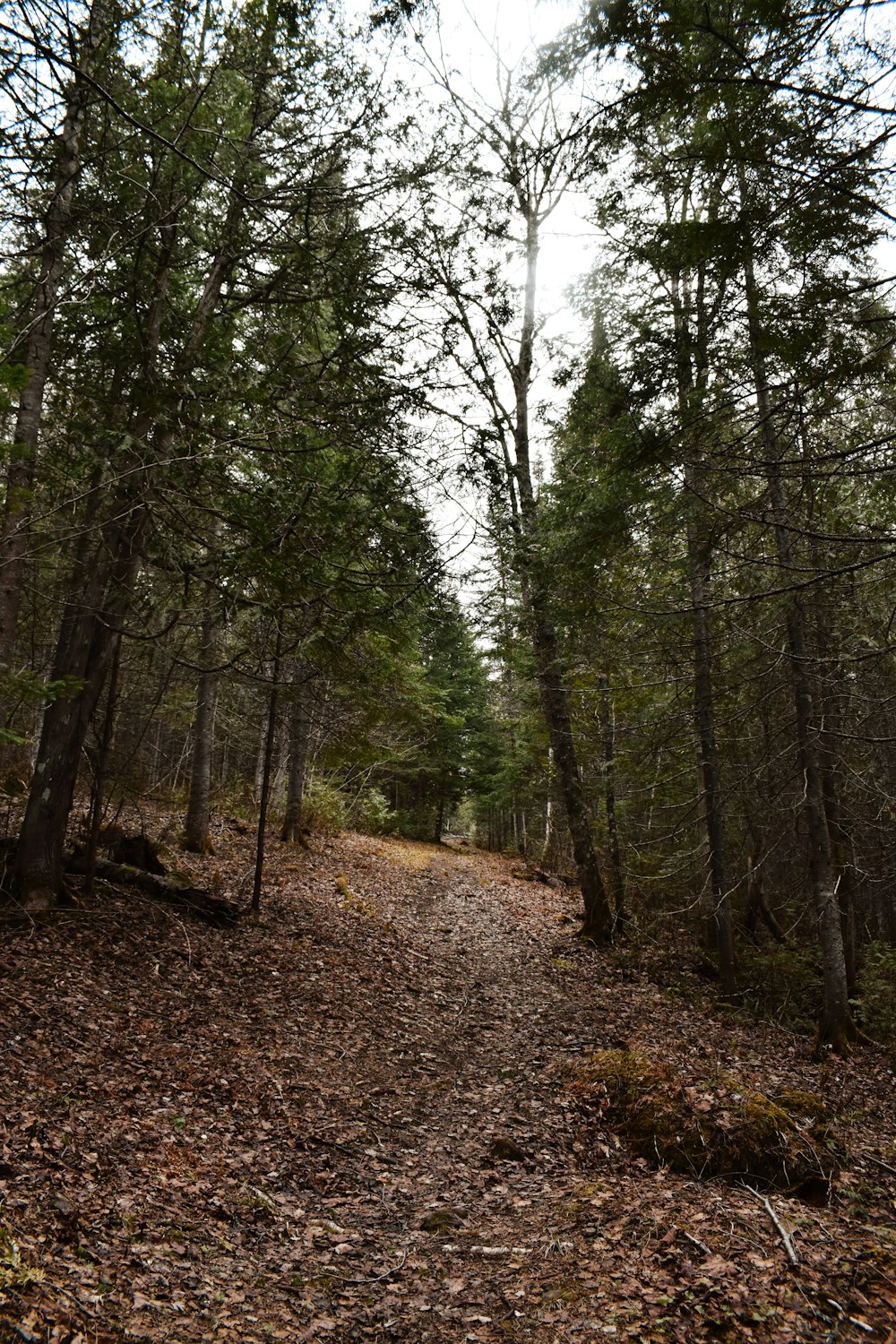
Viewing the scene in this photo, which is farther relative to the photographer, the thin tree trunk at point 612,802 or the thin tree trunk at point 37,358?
the thin tree trunk at point 612,802

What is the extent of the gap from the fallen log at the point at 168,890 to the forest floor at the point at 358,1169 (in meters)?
0.38

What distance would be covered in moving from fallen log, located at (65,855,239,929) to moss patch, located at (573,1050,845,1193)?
5440 millimetres

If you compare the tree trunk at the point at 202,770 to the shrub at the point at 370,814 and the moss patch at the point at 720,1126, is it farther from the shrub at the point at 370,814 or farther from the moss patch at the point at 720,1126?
the shrub at the point at 370,814

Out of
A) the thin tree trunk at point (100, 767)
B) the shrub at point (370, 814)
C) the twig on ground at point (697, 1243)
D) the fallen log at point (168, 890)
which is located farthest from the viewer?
the shrub at point (370, 814)

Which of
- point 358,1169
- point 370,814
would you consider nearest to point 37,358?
point 358,1169

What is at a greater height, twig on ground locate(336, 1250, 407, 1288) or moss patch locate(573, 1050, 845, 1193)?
moss patch locate(573, 1050, 845, 1193)

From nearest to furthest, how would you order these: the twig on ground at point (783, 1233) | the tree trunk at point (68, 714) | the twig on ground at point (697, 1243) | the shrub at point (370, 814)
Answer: the twig on ground at point (783, 1233)
the twig on ground at point (697, 1243)
the tree trunk at point (68, 714)
the shrub at point (370, 814)

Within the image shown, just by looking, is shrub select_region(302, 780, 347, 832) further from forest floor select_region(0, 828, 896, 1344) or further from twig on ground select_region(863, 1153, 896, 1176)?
twig on ground select_region(863, 1153, 896, 1176)

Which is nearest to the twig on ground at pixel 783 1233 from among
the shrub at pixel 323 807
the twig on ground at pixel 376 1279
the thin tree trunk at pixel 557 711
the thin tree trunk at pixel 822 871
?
the twig on ground at pixel 376 1279

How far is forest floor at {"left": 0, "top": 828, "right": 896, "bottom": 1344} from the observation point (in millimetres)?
3416

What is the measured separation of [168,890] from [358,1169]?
5.40 metres

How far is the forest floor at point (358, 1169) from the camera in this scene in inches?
134

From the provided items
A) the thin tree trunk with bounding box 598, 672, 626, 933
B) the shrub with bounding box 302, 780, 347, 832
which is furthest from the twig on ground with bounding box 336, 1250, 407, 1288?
the shrub with bounding box 302, 780, 347, 832

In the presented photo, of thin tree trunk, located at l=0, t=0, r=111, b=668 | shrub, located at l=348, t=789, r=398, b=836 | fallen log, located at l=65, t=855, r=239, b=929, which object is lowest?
fallen log, located at l=65, t=855, r=239, b=929
